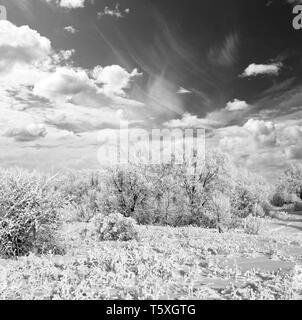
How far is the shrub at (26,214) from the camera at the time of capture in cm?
924

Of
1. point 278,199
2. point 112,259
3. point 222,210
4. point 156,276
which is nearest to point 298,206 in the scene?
point 278,199

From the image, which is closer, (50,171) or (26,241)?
(26,241)

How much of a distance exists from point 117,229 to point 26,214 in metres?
4.02

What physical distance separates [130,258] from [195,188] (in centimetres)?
1992

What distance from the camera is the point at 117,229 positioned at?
42.2ft

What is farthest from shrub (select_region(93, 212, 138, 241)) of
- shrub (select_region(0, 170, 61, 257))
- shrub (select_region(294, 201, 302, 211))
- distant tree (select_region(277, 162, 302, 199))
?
distant tree (select_region(277, 162, 302, 199))

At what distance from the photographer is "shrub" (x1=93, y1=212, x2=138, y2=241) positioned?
500 inches

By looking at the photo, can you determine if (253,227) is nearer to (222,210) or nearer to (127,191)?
(222,210)

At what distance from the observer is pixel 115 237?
1285 cm

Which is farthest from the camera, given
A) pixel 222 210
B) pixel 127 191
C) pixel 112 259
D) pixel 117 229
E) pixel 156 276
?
pixel 127 191

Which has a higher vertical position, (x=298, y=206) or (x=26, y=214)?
(x=298, y=206)

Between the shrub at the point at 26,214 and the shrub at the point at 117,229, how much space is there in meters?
2.88
